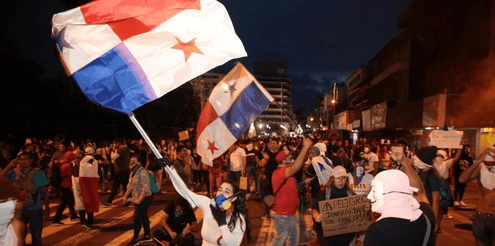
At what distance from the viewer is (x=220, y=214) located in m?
3.86

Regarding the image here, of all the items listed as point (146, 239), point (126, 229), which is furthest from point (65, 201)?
point (146, 239)

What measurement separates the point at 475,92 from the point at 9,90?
1070 inches

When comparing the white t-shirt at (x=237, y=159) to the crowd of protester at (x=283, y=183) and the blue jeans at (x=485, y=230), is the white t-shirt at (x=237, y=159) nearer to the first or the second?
→ the crowd of protester at (x=283, y=183)

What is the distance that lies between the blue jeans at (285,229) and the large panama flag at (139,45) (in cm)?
237

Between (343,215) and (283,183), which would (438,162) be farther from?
(283,183)

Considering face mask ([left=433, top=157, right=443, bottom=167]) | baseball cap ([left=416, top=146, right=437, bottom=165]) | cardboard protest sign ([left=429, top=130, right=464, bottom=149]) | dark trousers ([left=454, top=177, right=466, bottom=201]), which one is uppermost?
cardboard protest sign ([left=429, top=130, right=464, bottom=149])

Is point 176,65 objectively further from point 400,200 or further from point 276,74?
point 276,74

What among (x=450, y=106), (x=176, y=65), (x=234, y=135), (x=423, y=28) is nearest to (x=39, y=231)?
(x=234, y=135)

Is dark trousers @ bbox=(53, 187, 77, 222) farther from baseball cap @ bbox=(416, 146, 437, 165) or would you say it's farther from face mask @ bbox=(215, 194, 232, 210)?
baseball cap @ bbox=(416, 146, 437, 165)

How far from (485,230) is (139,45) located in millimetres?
5213

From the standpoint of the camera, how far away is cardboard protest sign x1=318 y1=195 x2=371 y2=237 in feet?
15.0

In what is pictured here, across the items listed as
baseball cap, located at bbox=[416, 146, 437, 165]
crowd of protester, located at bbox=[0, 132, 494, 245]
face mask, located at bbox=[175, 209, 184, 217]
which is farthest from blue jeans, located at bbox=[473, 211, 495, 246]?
face mask, located at bbox=[175, 209, 184, 217]

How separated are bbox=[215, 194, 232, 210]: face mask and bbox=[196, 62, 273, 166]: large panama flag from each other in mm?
1789

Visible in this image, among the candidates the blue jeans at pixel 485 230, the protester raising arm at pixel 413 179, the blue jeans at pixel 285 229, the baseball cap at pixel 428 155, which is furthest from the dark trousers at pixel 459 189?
the blue jeans at pixel 285 229
